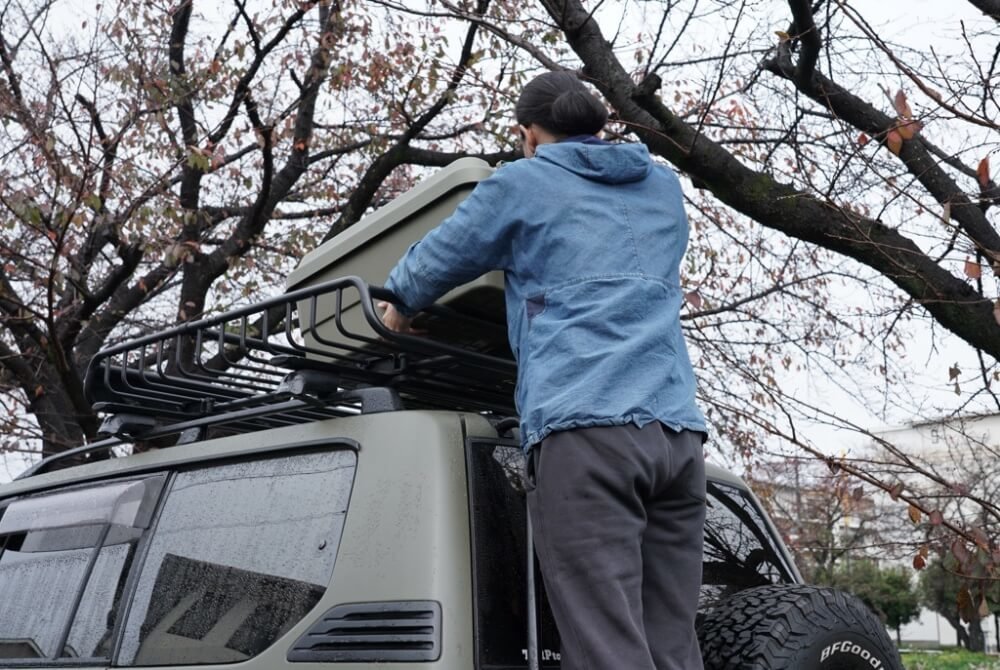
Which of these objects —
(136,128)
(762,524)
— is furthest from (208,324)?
(136,128)

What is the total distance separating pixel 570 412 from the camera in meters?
2.22

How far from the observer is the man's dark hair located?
2.63 m

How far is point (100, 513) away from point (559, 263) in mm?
1610

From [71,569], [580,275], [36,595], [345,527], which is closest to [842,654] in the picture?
[580,275]

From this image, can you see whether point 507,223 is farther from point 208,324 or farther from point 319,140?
point 319,140

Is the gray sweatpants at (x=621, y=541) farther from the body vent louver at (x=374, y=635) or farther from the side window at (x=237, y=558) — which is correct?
the side window at (x=237, y=558)

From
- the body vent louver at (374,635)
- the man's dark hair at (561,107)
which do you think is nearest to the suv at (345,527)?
the body vent louver at (374,635)

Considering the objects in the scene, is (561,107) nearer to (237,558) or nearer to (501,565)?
(501,565)

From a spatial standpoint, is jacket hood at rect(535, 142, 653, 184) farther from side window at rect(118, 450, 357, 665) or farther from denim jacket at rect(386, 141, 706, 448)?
side window at rect(118, 450, 357, 665)

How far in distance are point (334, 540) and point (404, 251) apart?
87 cm

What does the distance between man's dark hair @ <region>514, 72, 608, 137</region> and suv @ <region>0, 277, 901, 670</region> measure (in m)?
0.53

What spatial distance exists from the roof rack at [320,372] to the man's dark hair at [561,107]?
510 mm

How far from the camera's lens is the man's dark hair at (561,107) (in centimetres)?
263

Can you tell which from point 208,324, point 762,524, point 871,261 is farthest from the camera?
point 871,261
